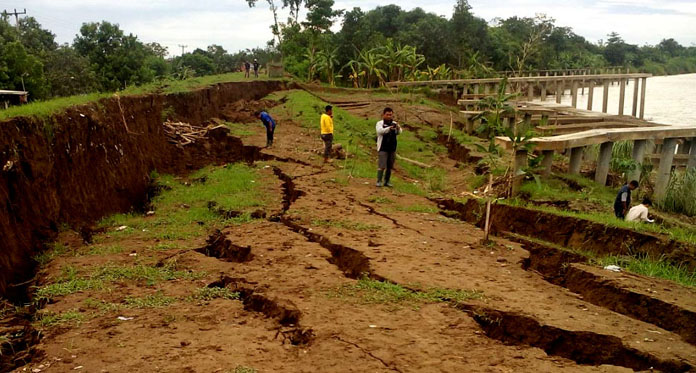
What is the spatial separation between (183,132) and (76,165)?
617 cm

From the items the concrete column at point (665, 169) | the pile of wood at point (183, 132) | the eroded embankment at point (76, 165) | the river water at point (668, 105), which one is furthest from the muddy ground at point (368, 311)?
the river water at point (668, 105)

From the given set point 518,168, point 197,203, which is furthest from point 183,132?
point 518,168

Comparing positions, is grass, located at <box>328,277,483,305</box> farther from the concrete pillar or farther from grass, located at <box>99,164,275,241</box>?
the concrete pillar

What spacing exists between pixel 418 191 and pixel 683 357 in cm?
707

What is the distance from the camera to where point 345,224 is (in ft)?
26.5

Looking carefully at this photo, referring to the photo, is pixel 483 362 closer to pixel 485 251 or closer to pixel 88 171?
pixel 485 251

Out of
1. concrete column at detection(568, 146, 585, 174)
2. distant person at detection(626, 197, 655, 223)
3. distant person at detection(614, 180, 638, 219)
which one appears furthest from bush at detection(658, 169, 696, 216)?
distant person at detection(626, 197, 655, 223)

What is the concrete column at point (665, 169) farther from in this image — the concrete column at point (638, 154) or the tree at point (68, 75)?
the tree at point (68, 75)

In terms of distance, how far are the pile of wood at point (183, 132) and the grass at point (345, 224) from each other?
687 centimetres

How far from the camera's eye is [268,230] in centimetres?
779

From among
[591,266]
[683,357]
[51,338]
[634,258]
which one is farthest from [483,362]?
[634,258]

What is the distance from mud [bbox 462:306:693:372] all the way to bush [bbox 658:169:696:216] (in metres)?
8.08

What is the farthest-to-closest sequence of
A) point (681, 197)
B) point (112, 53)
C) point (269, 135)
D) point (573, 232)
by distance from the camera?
point (112, 53)
point (269, 135)
point (681, 197)
point (573, 232)

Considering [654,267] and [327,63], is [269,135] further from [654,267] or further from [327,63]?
[327,63]
